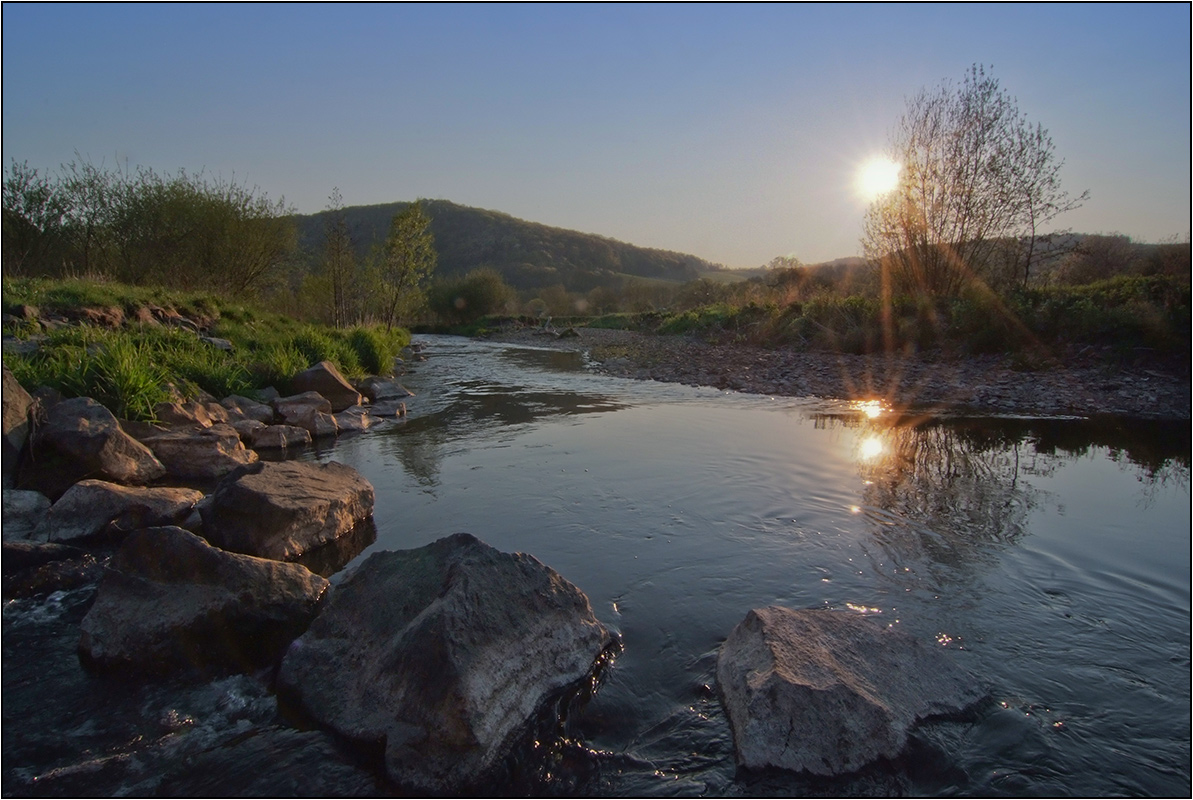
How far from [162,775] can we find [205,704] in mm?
477

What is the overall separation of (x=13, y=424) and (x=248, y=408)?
152 inches

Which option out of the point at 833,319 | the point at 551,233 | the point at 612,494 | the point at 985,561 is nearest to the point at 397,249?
the point at 833,319

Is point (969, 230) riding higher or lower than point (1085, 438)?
higher

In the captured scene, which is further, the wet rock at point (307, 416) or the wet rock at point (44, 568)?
the wet rock at point (307, 416)

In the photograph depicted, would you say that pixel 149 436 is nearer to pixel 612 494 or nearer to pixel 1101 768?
pixel 612 494

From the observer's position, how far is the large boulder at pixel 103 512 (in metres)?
4.89

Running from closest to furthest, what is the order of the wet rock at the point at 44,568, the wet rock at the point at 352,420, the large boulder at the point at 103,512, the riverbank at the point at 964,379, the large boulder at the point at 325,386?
the wet rock at the point at 44,568 < the large boulder at the point at 103,512 < the wet rock at the point at 352,420 < the riverbank at the point at 964,379 < the large boulder at the point at 325,386

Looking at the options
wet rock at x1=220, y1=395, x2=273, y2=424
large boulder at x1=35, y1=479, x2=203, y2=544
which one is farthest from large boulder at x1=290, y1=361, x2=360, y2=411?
large boulder at x1=35, y1=479, x2=203, y2=544

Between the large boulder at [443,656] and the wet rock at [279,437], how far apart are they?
5722mm

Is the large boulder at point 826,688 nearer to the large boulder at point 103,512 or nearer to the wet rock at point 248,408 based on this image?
the large boulder at point 103,512

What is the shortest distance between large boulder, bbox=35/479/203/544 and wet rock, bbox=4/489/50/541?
3.4 inches

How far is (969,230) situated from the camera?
62.2 ft

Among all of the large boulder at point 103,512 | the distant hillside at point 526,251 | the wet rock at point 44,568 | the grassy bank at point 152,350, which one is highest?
the distant hillside at point 526,251

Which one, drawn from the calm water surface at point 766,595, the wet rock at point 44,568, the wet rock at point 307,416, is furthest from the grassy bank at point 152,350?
the wet rock at point 44,568
